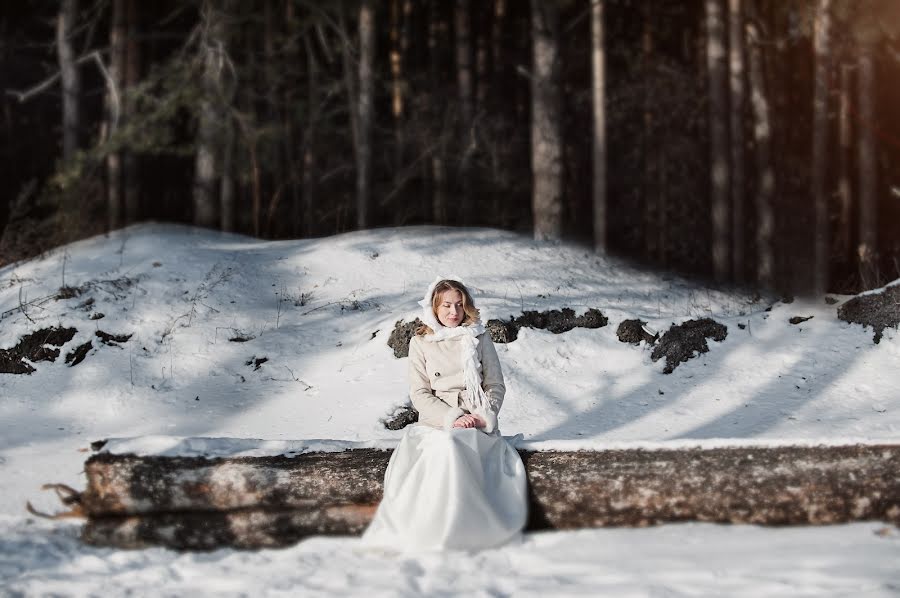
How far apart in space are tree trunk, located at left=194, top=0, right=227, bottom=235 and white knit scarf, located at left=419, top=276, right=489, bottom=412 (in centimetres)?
1056

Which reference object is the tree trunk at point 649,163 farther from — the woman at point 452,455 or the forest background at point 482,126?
the woman at point 452,455

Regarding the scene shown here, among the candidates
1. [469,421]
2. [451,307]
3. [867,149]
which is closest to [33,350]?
[451,307]

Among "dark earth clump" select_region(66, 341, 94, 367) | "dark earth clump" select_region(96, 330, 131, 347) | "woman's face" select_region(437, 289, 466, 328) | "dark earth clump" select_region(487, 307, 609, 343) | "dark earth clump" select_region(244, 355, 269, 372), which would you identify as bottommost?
"dark earth clump" select_region(244, 355, 269, 372)

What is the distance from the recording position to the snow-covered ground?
4168mm

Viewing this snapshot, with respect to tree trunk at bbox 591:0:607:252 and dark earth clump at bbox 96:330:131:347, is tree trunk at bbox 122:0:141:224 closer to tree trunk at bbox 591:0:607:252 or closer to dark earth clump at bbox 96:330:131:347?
tree trunk at bbox 591:0:607:252

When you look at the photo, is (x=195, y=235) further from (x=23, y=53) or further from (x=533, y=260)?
(x=23, y=53)

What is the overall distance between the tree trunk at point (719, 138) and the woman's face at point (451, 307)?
41.4 ft

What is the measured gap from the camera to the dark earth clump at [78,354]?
8461 mm

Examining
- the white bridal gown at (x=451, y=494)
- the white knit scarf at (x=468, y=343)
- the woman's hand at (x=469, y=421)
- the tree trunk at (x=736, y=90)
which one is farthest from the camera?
the tree trunk at (x=736, y=90)

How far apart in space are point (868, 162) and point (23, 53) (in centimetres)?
2090

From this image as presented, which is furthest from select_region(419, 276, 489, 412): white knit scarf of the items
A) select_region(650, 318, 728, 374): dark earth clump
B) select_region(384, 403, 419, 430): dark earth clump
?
select_region(650, 318, 728, 374): dark earth clump

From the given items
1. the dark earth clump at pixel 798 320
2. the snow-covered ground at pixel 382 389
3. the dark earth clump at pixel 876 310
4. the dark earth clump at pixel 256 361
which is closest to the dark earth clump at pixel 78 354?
the snow-covered ground at pixel 382 389

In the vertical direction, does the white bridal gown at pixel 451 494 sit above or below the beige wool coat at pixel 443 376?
below

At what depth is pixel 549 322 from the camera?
8.85 m
